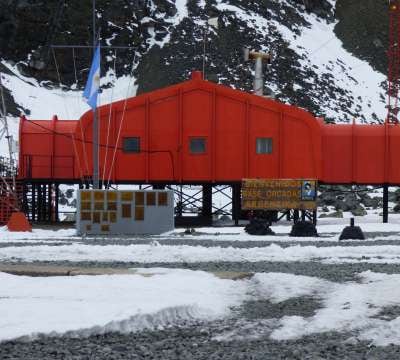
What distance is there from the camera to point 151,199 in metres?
24.2

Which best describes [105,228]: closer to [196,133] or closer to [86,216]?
[86,216]

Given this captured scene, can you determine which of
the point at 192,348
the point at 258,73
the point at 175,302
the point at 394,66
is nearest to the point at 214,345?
the point at 192,348

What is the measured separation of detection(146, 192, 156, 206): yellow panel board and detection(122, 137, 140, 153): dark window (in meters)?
8.19

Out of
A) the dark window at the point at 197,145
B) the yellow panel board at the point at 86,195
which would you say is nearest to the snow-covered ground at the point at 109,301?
→ the yellow panel board at the point at 86,195

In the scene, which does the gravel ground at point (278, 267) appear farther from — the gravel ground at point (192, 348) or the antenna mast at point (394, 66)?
the antenna mast at point (394, 66)

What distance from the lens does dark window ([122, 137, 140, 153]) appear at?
1262 inches

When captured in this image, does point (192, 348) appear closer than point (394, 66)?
Yes

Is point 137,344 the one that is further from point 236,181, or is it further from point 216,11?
point 216,11

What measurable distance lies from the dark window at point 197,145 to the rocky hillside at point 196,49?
135ft

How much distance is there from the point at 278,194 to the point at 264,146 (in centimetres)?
340

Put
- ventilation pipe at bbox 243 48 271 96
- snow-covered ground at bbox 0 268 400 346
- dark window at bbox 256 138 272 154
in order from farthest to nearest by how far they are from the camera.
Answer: ventilation pipe at bbox 243 48 271 96, dark window at bbox 256 138 272 154, snow-covered ground at bbox 0 268 400 346

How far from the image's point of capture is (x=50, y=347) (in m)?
6.13

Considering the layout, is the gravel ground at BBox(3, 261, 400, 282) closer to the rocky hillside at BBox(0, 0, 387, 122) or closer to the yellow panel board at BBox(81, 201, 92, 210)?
the yellow panel board at BBox(81, 201, 92, 210)

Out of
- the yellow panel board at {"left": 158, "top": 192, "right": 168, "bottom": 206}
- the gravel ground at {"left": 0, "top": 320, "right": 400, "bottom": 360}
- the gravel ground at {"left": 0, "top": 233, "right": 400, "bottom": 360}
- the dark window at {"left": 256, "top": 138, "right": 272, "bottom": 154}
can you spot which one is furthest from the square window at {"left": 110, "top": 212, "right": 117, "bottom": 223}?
the gravel ground at {"left": 0, "top": 320, "right": 400, "bottom": 360}
